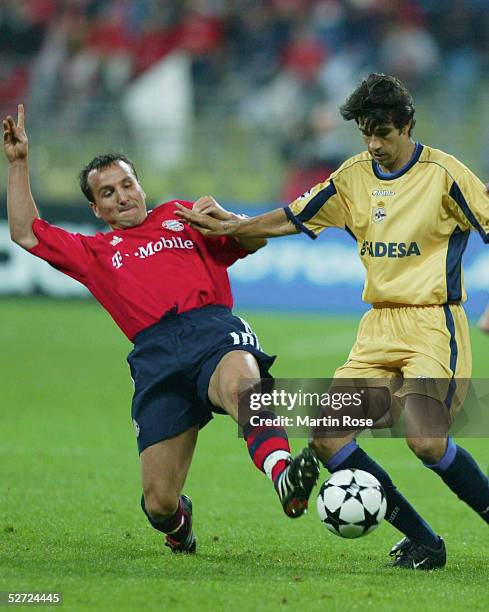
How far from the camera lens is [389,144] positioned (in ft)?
17.7

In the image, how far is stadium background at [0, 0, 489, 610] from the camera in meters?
9.55

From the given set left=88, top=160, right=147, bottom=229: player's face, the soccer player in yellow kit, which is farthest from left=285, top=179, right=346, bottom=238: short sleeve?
left=88, top=160, right=147, bottom=229: player's face

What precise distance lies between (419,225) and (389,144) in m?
0.40

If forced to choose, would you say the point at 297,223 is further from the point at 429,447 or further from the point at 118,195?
the point at 429,447

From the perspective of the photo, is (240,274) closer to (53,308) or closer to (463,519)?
(53,308)

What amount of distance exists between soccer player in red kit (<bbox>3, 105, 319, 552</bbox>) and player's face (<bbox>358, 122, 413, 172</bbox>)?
908 mm

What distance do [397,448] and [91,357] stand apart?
5.35m

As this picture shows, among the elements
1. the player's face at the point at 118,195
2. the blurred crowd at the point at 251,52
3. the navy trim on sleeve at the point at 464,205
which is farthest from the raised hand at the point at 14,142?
the blurred crowd at the point at 251,52

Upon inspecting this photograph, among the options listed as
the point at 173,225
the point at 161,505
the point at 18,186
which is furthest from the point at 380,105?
the point at 161,505

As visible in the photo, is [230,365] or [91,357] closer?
[230,365]

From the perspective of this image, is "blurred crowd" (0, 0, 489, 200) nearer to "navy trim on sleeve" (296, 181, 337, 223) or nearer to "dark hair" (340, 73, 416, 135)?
"navy trim on sleeve" (296, 181, 337, 223)

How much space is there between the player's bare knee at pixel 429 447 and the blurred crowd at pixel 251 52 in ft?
44.1

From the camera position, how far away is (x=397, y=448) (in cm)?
970

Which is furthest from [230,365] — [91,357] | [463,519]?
[91,357]
